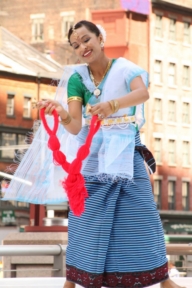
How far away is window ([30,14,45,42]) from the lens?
68.7 meters

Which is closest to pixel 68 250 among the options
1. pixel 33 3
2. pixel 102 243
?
pixel 102 243

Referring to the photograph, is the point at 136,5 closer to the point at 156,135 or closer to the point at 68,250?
the point at 156,135

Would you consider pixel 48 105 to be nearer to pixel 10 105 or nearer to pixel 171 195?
pixel 10 105

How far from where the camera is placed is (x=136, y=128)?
19.2 ft

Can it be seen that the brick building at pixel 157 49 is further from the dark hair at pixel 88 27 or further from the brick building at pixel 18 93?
the dark hair at pixel 88 27

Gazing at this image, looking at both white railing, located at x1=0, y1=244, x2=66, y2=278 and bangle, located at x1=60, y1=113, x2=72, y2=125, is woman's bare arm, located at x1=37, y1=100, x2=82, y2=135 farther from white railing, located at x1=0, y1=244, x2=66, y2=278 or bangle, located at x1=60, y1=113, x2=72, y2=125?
white railing, located at x1=0, y1=244, x2=66, y2=278

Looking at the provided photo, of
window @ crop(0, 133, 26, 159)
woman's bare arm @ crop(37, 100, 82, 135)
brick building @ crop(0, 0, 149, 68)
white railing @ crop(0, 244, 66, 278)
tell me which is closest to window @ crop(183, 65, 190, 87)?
brick building @ crop(0, 0, 149, 68)

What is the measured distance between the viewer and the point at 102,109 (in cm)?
523

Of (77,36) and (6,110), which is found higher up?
(6,110)

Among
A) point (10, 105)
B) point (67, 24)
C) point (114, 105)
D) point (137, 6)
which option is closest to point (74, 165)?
point (114, 105)

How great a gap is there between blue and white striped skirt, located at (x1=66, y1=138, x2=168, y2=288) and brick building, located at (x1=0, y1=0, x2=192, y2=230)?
194 ft

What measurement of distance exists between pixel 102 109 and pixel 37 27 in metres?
64.4

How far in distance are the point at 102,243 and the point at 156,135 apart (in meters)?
60.5

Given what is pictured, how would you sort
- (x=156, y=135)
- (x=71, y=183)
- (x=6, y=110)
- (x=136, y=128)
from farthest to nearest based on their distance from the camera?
(x=156, y=135) < (x=6, y=110) < (x=136, y=128) < (x=71, y=183)
